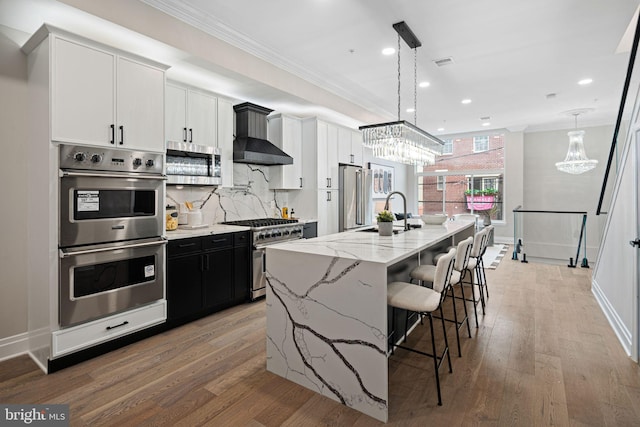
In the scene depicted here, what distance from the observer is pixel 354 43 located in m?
3.56

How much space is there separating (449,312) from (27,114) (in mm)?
4339

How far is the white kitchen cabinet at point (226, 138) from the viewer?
162 inches

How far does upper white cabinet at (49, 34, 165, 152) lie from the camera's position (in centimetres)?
243

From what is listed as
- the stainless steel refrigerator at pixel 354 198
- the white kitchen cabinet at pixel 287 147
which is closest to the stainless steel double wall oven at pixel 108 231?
the white kitchen cabinet at pixel 287 147

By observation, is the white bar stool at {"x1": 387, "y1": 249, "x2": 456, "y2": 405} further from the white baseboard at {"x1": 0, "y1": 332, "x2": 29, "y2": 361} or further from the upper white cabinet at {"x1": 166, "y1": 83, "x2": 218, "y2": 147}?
the white baseboard at {"x1": 0, "y1": 332, "x2": 29, "y2": 361}

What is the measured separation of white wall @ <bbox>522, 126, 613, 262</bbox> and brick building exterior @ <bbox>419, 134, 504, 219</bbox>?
2.10ft

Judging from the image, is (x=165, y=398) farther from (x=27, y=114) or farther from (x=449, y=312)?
(x=449, y=312)

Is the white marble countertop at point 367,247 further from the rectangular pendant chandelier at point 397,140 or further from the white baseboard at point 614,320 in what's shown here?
the white baseboard at point 614,320

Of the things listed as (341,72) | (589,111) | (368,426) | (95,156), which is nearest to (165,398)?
(368,426)

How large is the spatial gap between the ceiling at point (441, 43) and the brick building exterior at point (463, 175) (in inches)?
117

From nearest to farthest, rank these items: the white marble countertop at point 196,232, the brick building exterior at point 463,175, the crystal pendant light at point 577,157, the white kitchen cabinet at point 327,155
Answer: the white marble countertop at point 196,232, the white kitchen cabinet at point 327,155, the crystal pendant light at point 577,157, the brick building exterior at point 463,175

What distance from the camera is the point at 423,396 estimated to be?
7.06 ft

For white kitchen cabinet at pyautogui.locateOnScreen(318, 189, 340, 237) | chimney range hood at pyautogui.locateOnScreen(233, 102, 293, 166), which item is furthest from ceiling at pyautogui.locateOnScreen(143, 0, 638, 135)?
white kitchen cabinet at pyautogui.locateOnScreen(318, 189, 340, 237)

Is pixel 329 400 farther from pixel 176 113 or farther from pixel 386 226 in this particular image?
pixel 176 113
